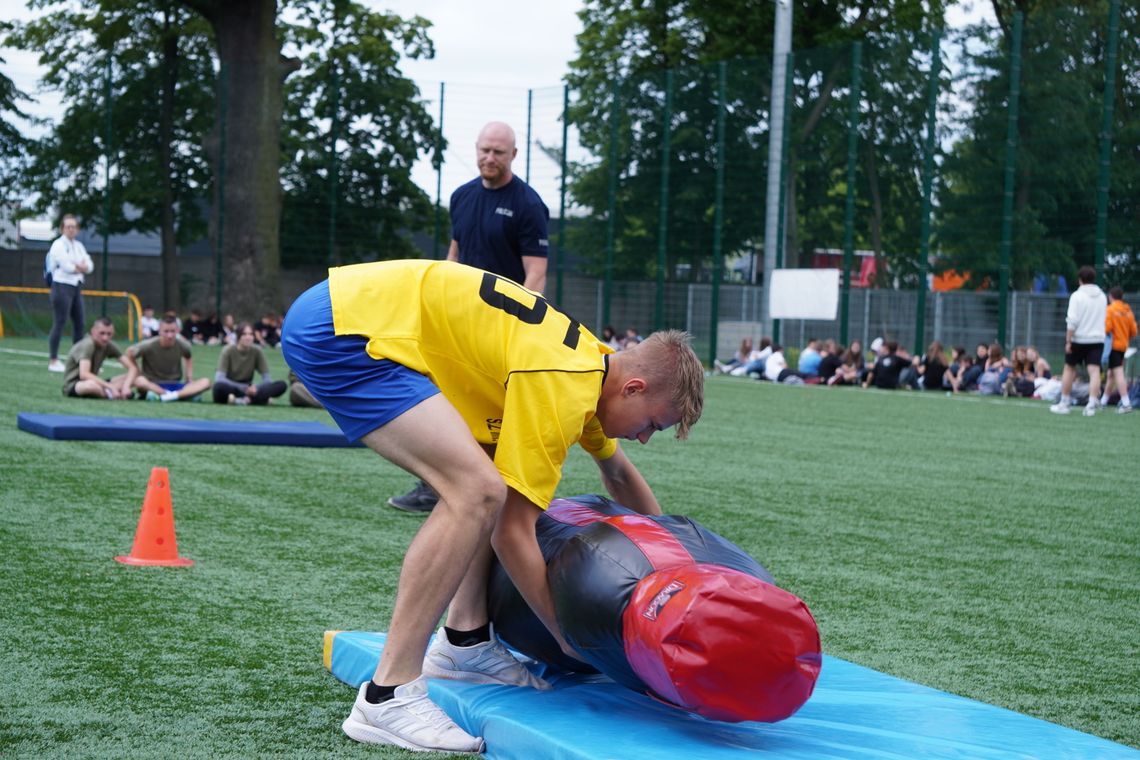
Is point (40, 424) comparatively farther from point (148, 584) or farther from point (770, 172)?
point (770, 172)

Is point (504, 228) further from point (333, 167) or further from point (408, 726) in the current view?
point (333, 167)

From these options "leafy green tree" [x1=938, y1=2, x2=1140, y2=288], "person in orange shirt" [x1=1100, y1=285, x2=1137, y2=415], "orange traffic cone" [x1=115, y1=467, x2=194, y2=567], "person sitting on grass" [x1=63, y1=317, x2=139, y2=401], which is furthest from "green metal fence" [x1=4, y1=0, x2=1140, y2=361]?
"orange traffic cone" [x1=115, y1=467, x2=194, y2=567]

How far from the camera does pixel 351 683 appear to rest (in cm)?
385

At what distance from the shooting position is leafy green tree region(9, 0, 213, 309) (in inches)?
1387

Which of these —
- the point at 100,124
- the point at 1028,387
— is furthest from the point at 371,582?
the point at 100,124

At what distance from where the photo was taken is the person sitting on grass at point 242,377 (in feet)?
46.0

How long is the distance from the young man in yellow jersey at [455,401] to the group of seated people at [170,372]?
411 inches

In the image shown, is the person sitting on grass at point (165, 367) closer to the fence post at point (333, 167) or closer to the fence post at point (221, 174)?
the fence post at point (221, 174)

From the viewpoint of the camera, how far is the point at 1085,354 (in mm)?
17031

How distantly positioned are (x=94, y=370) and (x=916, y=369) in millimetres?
14146

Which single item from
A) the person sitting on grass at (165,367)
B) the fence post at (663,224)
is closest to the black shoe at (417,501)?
the person sitting on grass at (165,367)

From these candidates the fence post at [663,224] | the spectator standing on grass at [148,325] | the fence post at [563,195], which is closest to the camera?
the spectator standing on grass at [148,325]

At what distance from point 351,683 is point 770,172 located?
80.0 ft

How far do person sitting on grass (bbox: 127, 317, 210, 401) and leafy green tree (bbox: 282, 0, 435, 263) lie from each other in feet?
60.3
